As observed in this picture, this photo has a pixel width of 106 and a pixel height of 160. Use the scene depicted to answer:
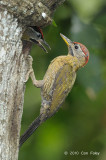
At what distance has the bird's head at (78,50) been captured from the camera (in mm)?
5602

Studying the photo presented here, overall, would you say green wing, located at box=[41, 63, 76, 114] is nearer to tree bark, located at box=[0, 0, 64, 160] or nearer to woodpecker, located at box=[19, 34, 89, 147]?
woodpecker, located at box=[19, 34, 89, 147]

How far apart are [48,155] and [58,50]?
170 centimetres

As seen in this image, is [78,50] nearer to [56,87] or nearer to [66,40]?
[66,40]

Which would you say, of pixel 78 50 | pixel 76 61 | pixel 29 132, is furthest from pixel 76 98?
pixel 29 132

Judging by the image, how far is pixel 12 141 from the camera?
450 cm

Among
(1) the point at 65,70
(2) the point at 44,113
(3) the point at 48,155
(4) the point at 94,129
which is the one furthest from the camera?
(4) the point at 94,129

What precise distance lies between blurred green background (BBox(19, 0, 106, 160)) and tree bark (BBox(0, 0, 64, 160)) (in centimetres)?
105

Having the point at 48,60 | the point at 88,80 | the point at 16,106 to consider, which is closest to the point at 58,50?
the point at 48,60

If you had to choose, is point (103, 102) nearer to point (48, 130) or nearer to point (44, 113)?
point (48, 130)

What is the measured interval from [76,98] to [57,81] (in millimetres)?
904

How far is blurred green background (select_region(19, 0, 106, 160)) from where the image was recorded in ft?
18.2

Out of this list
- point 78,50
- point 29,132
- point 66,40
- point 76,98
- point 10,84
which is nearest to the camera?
point 10,84

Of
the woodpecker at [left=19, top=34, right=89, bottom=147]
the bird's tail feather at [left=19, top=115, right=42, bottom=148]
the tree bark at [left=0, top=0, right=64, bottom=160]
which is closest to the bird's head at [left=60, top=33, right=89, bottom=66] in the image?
the woodpecker at [left=19, top=34, right=89, bottom=147]

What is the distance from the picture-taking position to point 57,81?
542 cm
